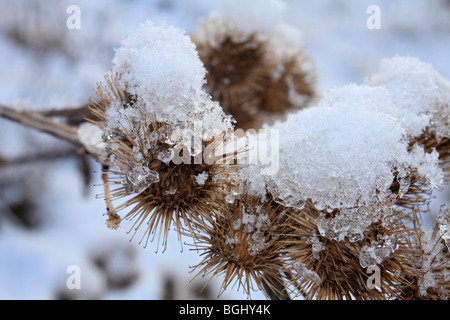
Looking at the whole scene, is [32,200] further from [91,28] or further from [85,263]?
[91,28]

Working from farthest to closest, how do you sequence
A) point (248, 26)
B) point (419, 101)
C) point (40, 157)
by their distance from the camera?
point (40, 157), point (248, 26), point (419, 101)

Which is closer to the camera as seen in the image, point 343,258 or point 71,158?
point 343,258

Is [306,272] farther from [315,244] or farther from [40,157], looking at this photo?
[40,157]

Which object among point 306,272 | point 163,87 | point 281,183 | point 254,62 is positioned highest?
point 254,62

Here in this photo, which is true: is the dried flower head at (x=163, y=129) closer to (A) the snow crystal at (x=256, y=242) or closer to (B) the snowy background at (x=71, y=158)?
(A) the snow crystal at (x=256, y=242)

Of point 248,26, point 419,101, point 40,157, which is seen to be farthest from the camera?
point 40,157

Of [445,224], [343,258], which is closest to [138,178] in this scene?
[343,258]

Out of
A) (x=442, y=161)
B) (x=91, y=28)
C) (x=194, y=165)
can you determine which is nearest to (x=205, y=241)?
(x=194, y=165)
